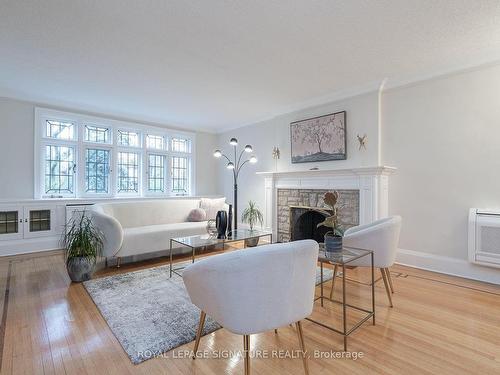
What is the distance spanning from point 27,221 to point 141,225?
5.41 ft

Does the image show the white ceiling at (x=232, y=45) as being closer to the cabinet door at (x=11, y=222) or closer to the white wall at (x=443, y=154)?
the white wall at (x=443, y=154)

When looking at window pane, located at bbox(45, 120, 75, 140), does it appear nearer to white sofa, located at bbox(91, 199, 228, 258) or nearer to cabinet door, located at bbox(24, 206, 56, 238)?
cabinet door, located at bbox(24, 206, 56, 238)

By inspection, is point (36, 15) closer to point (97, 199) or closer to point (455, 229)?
point (97, 199)

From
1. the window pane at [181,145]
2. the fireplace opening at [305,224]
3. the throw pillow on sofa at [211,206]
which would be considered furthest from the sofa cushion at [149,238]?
the window pane at [181,145]

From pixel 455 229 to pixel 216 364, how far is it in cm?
306

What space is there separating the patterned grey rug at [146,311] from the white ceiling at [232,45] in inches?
97.1

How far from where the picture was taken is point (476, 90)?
9.63 feet

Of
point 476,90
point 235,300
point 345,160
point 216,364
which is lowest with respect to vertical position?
point 216,364

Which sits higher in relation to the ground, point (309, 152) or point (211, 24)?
point (211, 24)

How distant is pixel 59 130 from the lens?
4.55 meters

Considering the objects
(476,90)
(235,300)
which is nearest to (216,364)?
(235,300)

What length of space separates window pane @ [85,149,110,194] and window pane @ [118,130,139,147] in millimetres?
354

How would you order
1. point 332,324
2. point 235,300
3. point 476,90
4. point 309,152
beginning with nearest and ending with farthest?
1. point 235,300
2. point 332,324
3. point 476,90
4. point 309,152

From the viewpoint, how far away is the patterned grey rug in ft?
5.73
